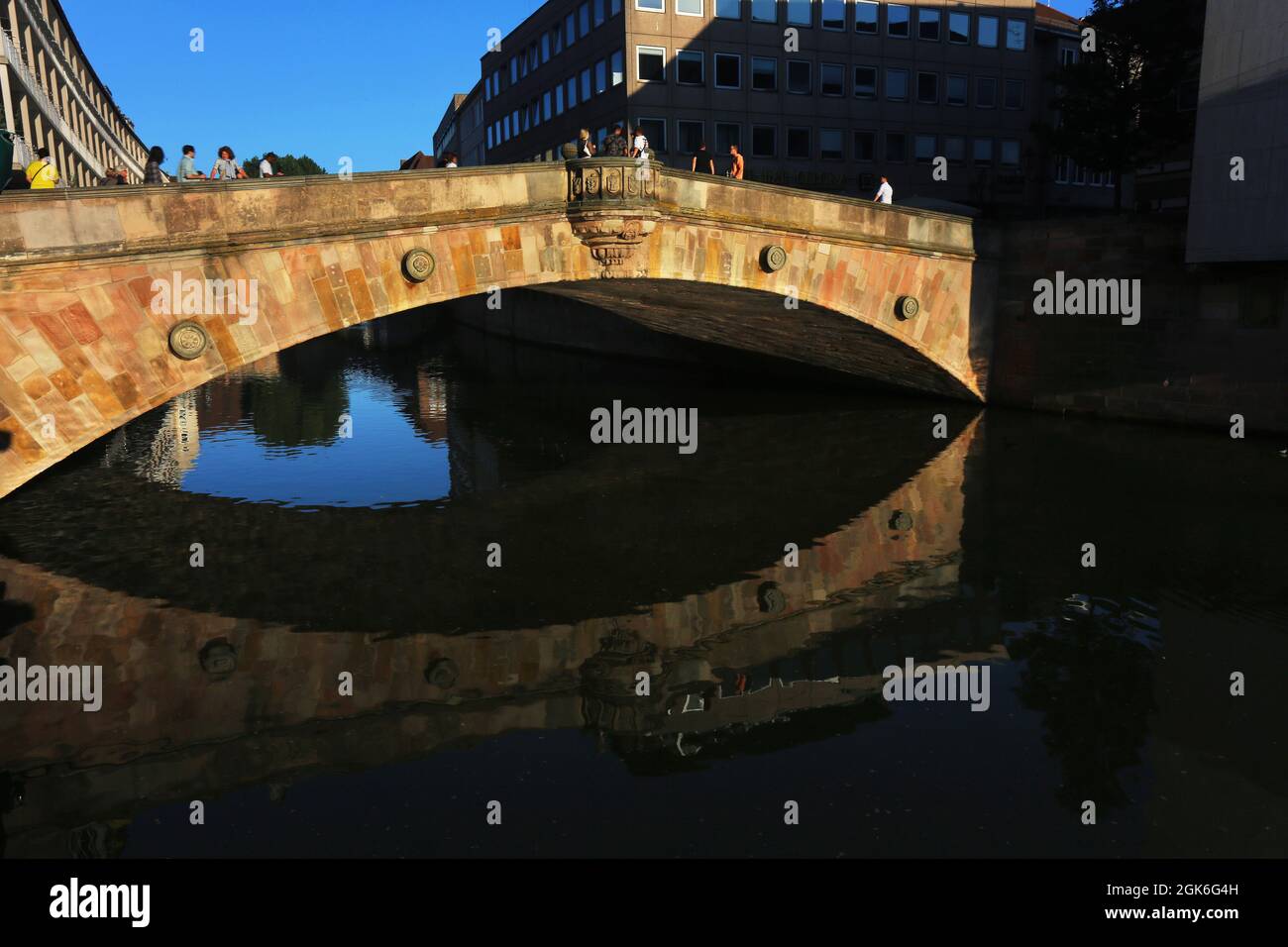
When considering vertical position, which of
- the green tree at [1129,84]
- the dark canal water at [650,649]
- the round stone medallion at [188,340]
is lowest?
the dark canal water at [650,649]

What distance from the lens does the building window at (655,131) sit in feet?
136

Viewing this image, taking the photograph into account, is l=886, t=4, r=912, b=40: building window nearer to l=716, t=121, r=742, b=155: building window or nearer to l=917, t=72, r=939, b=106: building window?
l=917, t=72, r=939, b=106: building window

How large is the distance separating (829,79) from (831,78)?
0.14 metres

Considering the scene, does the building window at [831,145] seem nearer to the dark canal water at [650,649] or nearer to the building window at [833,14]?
the building window at [833,14]

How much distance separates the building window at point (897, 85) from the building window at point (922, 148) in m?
2.03

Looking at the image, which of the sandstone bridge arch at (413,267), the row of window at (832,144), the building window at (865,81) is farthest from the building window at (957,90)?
the sandstone bridge arch at (413,267)

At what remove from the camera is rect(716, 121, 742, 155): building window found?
42594mm

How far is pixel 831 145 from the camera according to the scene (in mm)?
44625

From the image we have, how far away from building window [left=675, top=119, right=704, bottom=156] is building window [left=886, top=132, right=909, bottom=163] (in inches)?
382

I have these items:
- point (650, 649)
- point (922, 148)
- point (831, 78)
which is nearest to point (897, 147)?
point (922, 148)

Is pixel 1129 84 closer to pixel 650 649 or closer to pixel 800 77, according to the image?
pixel 800 77

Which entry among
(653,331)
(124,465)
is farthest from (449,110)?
(124,465)
